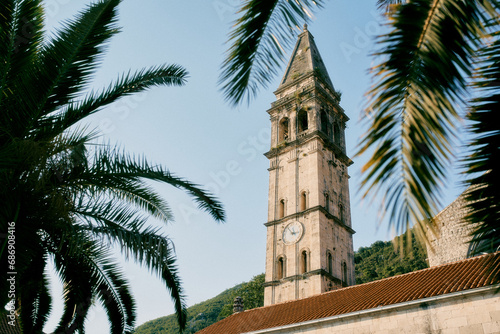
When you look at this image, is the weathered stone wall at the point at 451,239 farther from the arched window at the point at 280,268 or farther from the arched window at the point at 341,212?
the arched window at the point at 341,212

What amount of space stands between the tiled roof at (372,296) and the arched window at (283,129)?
15778 millimetres

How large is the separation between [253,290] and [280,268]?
15.4 meters

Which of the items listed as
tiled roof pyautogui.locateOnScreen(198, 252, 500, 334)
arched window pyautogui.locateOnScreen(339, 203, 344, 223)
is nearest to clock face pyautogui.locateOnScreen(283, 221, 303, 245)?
arched window pyautogui.locateOnScreen(339, 203, 344, 223)

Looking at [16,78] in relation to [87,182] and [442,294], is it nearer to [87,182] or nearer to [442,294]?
[87,182]

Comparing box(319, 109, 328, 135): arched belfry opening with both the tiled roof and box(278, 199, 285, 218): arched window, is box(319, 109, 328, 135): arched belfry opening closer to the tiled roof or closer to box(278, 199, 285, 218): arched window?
box(278, 199, 285, 218): arched window

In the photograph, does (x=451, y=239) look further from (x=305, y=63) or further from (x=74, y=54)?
(x=305, y=63)

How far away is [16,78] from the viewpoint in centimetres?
660

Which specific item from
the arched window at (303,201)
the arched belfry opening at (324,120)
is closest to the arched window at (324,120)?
the arched belfry opening at (324,120)

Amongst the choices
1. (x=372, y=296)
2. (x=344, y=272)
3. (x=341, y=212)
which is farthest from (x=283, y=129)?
(x=372, y=296)

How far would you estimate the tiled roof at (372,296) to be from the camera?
13289 millimetres

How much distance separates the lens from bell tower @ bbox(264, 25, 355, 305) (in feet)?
88.3

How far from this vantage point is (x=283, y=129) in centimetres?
3444

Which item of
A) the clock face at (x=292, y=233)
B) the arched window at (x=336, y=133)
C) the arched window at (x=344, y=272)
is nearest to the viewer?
the clock face at (x=292, y=233)

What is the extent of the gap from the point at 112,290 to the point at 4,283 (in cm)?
279
